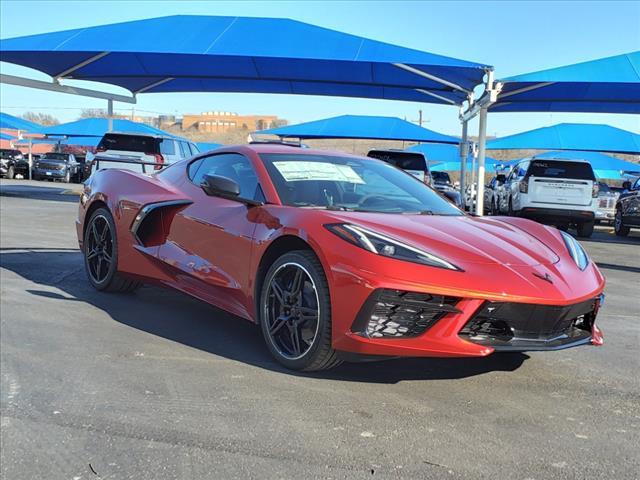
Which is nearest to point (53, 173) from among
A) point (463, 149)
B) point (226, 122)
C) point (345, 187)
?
point (463, 149)

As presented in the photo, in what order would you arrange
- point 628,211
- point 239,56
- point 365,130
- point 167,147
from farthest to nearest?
point 365,130 < point 167,147 < point 628,211 < point 239,56

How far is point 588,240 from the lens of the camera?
535 inches

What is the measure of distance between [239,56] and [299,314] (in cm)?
1153

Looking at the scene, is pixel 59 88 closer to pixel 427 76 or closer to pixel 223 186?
pixel 427 76

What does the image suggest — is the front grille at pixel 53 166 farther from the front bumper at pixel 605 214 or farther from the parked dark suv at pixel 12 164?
the front bumper at pixel 605 214

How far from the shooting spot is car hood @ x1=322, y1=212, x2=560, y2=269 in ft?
10.9

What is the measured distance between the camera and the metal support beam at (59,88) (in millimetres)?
16922

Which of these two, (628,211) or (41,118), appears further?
(41,118)

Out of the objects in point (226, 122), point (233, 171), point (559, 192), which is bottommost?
point (559, 192)

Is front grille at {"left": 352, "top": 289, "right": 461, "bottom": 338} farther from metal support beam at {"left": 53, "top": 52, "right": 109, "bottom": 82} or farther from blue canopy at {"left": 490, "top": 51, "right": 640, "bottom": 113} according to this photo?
metal support beam at {"left": 53, "top": 52, "right": 109, "bottom": 82}

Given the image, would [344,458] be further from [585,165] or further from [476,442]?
[585,165]

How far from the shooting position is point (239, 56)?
13984mm

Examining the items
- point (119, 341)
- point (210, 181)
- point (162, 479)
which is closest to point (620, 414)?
point (162, 479)

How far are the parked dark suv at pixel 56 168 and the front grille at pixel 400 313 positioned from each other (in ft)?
106
